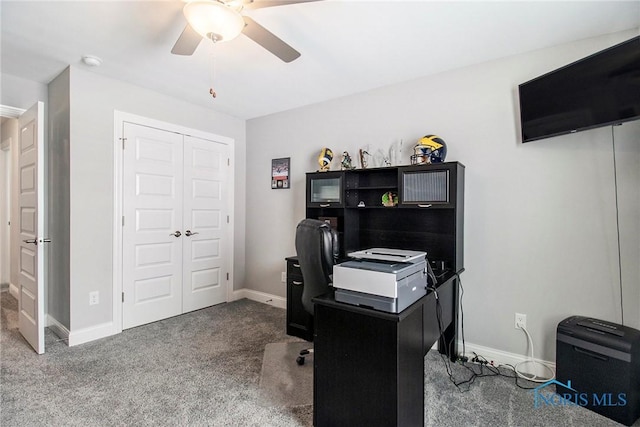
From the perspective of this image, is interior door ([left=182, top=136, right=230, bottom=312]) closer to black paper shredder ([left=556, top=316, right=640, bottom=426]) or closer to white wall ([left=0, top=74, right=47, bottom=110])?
white wall ([left=0, top=74, right=47, bottom=110])

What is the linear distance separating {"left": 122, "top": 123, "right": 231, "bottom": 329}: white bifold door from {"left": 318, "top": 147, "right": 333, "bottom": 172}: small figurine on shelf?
1.46m

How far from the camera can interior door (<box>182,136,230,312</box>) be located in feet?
11.9

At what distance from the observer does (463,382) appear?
2230 mm

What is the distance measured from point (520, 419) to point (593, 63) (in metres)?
2.20

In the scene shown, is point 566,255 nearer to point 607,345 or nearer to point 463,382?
point 607,345

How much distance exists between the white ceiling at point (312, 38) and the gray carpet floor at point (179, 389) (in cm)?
249

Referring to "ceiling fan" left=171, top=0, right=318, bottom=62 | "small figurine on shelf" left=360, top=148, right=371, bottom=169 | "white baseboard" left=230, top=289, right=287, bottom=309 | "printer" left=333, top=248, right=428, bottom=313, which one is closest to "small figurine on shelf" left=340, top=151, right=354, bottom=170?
"small figurine on shelf" left=360, top=148, right=371, bottom=169

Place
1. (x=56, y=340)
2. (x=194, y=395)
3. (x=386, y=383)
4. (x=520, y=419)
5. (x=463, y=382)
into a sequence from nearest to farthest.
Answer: (x=386, y=383), (x=520, y=419), (x=194, y=395), (x=463, y=382), (x=56, y=340)

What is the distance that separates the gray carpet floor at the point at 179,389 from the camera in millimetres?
1821

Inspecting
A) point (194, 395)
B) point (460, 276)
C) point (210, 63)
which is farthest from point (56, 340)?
point (460, 276)

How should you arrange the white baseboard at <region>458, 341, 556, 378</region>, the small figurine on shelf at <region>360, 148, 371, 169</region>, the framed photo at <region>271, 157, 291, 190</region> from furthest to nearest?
the framed photo at <region>271, 157, 291, 190</region>, the small figurine on shelf at <region>360, 148, 371, 169</region>, the white baseboard at <region>458, 341, 556, 378</region>

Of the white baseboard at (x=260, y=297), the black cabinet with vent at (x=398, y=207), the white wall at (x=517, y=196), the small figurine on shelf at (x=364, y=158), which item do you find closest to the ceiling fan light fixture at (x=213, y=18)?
the black cabinet with vent at (x=398, y=207)

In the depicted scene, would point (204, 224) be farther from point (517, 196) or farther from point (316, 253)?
point (517, 196)

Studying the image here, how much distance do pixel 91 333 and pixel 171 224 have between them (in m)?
1.25
